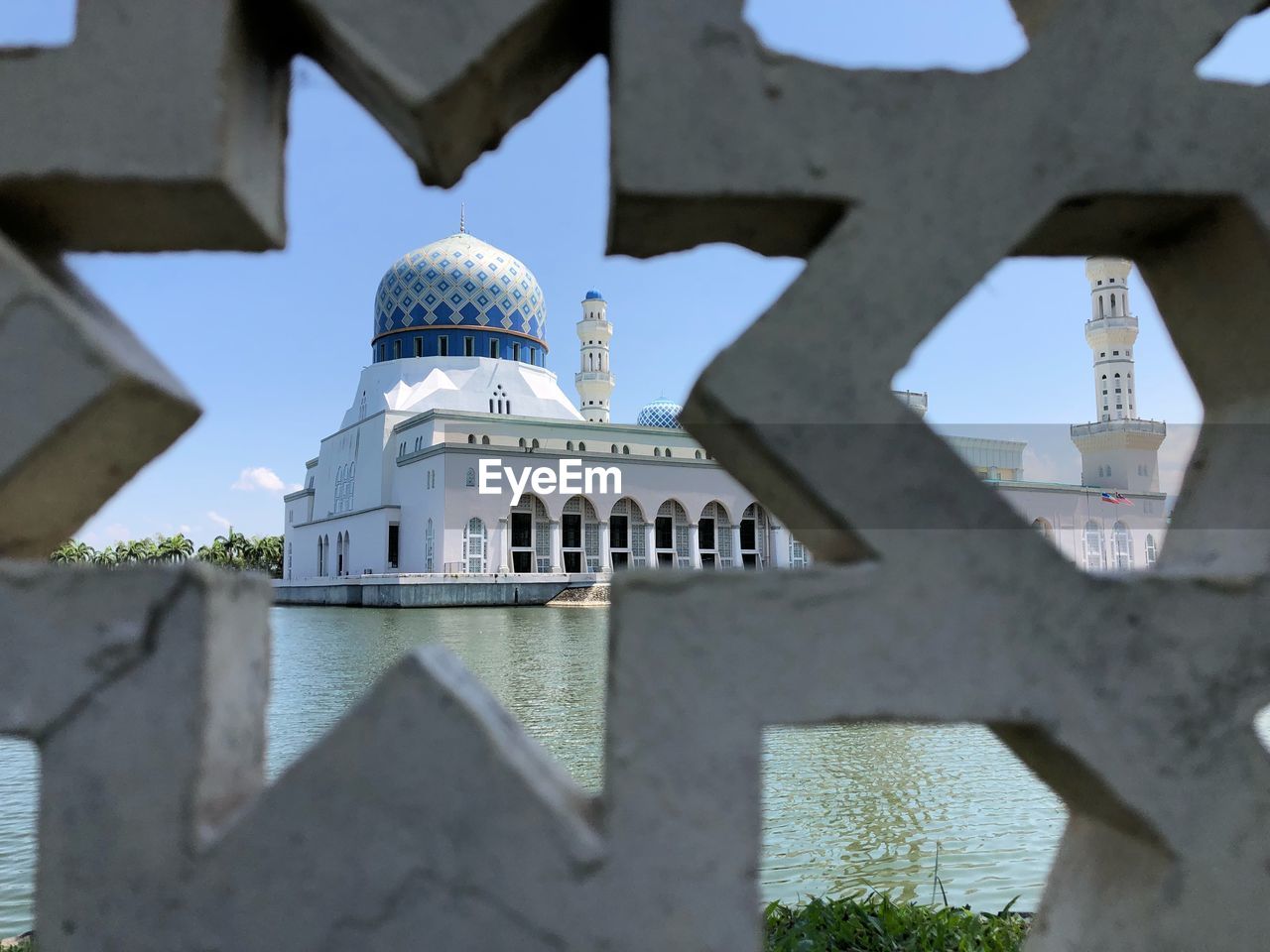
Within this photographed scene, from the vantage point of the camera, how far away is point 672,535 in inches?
1297

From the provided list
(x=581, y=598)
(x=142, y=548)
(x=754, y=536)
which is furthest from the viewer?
(x=142, y=548)

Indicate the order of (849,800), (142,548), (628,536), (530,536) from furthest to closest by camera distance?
(142,548), (628,536), (530,536), (849,800)

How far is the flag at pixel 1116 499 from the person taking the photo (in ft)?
94.7

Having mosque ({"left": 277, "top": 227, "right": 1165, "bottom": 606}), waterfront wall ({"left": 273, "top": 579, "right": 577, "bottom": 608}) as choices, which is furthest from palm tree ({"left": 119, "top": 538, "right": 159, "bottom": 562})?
waterfront wall ({"left": 273, "top": 579, "right": 577, "bottom": 608})

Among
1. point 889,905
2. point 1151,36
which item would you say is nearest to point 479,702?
point 1151,36

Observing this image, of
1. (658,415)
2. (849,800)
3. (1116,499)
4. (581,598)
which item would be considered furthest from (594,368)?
(849,800)

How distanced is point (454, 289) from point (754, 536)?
1478 centimetres

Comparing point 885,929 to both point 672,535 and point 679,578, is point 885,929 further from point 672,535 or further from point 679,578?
point 672,535

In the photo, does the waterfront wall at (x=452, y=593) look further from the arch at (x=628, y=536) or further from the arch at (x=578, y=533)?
the arch at (x=628, y=536)

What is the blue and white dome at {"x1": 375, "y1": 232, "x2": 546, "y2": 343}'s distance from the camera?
1291 inches

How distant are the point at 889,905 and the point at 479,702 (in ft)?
5.52

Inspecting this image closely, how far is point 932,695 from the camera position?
1027mm

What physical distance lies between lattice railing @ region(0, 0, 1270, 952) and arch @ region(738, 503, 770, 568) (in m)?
34.3

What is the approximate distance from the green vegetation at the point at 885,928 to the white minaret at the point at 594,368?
36.0 meters
